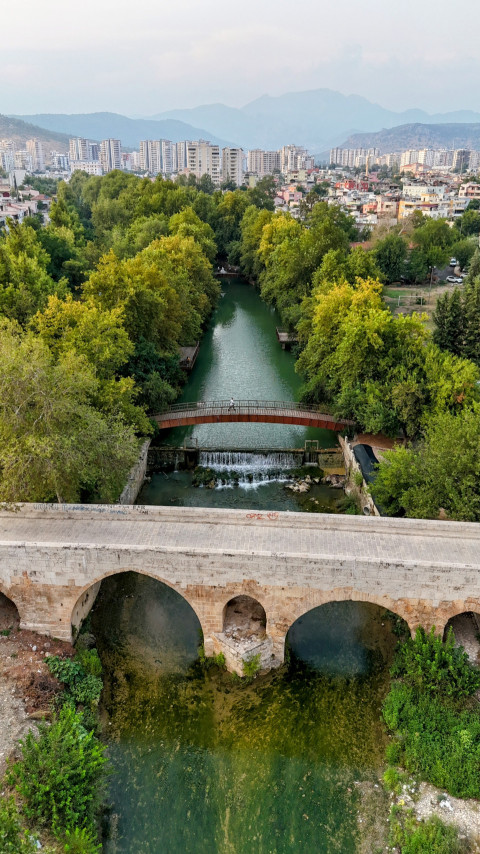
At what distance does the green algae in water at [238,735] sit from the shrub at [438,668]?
147cm

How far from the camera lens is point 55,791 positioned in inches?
506

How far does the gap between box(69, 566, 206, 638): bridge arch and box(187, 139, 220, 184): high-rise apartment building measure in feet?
607

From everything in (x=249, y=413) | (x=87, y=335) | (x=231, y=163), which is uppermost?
(x=231, y=163)

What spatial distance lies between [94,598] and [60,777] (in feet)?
26.1

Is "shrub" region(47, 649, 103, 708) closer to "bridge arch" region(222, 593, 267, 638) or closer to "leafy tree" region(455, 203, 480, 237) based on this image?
"bridge arch" region(222, 593, 267, 638)

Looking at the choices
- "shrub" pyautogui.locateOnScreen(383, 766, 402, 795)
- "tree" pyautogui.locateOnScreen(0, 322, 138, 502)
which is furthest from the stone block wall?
"shrub" pyautogui.locateOnScreen(383, 766, 402, 795)

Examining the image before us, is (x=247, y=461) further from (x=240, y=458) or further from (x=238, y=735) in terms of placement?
(x=238, y=735)

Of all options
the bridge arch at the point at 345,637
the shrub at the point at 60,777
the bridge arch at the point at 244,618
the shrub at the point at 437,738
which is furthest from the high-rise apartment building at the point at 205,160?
the shrub at the point at 60,777

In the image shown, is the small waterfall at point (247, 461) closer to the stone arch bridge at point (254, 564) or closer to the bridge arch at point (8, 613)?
the stone arch bridge at point (254, 564)

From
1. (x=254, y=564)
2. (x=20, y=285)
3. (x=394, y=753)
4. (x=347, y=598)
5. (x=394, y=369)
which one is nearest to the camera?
(x=394, y=753)

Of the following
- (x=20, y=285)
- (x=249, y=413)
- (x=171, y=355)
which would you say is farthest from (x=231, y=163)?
(x=249, y=413)

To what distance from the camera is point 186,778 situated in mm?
15000

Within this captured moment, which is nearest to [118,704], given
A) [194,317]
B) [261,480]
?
[261,480]

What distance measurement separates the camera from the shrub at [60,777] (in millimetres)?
12680
